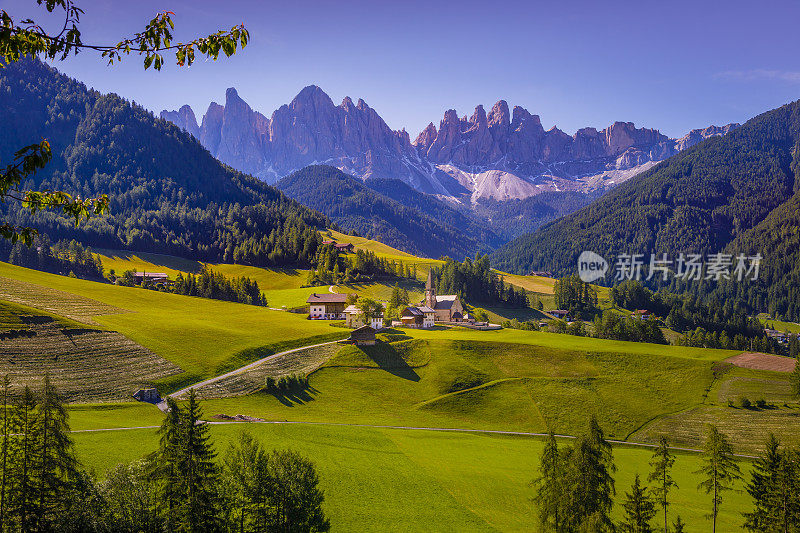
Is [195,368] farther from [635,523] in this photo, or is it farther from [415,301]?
[415,301]

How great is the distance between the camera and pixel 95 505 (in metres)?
29.1

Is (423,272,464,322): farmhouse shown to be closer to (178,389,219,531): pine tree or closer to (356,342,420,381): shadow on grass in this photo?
(356,342,420,381): shadow on grass

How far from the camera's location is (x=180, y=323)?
96.1m

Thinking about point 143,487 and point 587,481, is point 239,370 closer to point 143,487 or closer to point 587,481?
point 143,487

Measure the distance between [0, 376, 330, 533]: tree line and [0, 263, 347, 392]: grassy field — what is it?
43300 mm

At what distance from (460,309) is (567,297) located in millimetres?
69398

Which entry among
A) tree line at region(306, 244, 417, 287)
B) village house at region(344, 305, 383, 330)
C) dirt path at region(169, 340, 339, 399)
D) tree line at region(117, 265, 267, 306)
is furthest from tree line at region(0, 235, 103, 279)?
dirt path at region(169, 340, 339, 399)

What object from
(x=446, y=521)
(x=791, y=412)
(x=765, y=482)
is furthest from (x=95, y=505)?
(x=791, y=412)

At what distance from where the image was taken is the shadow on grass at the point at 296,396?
252 feet

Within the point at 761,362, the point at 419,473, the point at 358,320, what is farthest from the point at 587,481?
the point at 358,320

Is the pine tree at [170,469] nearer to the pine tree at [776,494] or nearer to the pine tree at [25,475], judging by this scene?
the pine tree at [25,475]

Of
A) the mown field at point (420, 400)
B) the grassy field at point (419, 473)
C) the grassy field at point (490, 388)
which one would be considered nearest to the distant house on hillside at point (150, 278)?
the mown field at point (420, 400)

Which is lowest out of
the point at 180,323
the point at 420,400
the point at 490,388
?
the point at 420,400

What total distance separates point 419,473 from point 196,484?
2857 cm
